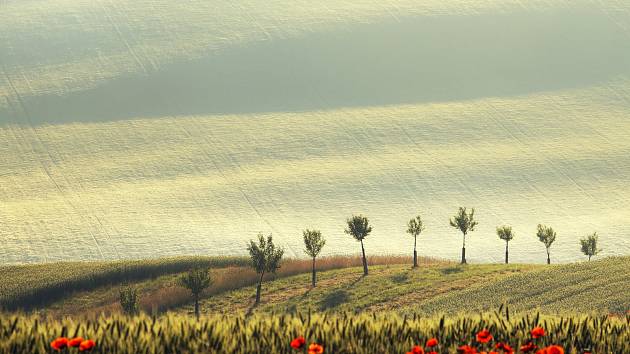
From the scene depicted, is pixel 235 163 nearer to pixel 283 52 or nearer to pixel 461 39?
pixel 283 52

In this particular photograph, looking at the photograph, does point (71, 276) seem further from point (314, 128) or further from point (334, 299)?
point (314, 128)

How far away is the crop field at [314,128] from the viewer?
107 meters

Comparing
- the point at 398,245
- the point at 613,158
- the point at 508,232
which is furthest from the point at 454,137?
the point at 508,232

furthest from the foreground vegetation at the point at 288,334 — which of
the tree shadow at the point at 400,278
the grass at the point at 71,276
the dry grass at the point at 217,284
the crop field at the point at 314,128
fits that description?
the crop field at the point at 314,128

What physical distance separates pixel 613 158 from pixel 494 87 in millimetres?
38659

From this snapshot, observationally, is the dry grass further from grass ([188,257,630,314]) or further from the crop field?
the crop field

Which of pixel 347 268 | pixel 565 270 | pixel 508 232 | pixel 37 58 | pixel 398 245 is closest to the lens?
pixel 565 270

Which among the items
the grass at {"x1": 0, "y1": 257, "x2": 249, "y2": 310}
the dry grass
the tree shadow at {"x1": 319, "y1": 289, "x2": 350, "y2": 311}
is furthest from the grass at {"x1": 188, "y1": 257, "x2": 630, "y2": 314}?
the grass at {"x1": 0, "y1": 257, "x2": 249, "y2": 310}

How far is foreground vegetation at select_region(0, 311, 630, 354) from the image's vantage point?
22422 millimetres

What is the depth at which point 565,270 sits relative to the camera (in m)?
64.9

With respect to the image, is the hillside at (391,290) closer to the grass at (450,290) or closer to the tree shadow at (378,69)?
the grass at (450,290)

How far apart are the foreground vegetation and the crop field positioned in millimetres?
72546

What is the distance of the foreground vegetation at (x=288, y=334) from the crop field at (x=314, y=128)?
238 feet

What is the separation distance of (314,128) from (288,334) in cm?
12253
